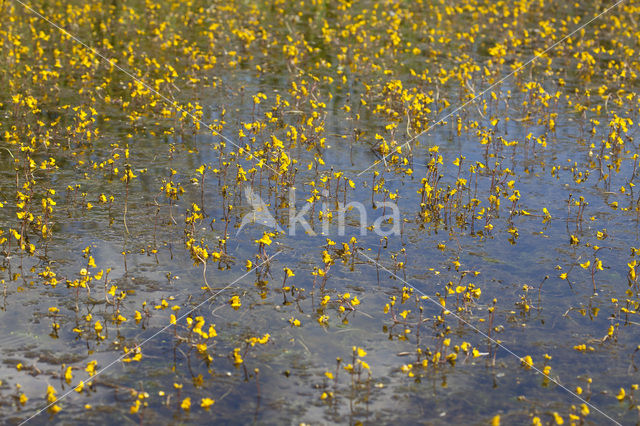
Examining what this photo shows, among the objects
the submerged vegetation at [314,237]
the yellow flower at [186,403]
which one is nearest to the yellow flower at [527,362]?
the submerged vegetation at [314,237]

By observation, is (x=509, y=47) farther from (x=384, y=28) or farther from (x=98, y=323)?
(x=98, y=323)

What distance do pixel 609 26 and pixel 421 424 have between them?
1770 cm

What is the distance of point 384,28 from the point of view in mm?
20438

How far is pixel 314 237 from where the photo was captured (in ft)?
30.7

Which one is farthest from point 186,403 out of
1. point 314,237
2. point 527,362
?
point 314,237

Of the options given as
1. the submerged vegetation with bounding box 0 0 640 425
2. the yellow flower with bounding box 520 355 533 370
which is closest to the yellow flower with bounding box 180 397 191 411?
the submerged vegetation with bounding box 0 0 640 425

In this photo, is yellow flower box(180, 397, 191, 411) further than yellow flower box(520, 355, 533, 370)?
No

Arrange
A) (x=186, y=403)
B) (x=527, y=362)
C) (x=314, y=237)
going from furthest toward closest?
(x=314, y=237)
(x=527, y=362)
(x=186, y=403)

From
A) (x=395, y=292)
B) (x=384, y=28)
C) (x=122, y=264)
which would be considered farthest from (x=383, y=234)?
(x=384, y=28)

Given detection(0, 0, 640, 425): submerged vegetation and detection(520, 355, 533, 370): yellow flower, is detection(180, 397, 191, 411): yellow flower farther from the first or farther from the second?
detection(520, 355, 533, 370): yellow flower

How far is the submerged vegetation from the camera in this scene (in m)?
6.45

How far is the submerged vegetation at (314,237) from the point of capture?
6453 mm

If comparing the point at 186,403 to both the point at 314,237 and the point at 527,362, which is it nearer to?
the point at 527,362

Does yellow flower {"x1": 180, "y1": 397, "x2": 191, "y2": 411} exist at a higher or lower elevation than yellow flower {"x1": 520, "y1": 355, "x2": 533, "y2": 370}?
lower
